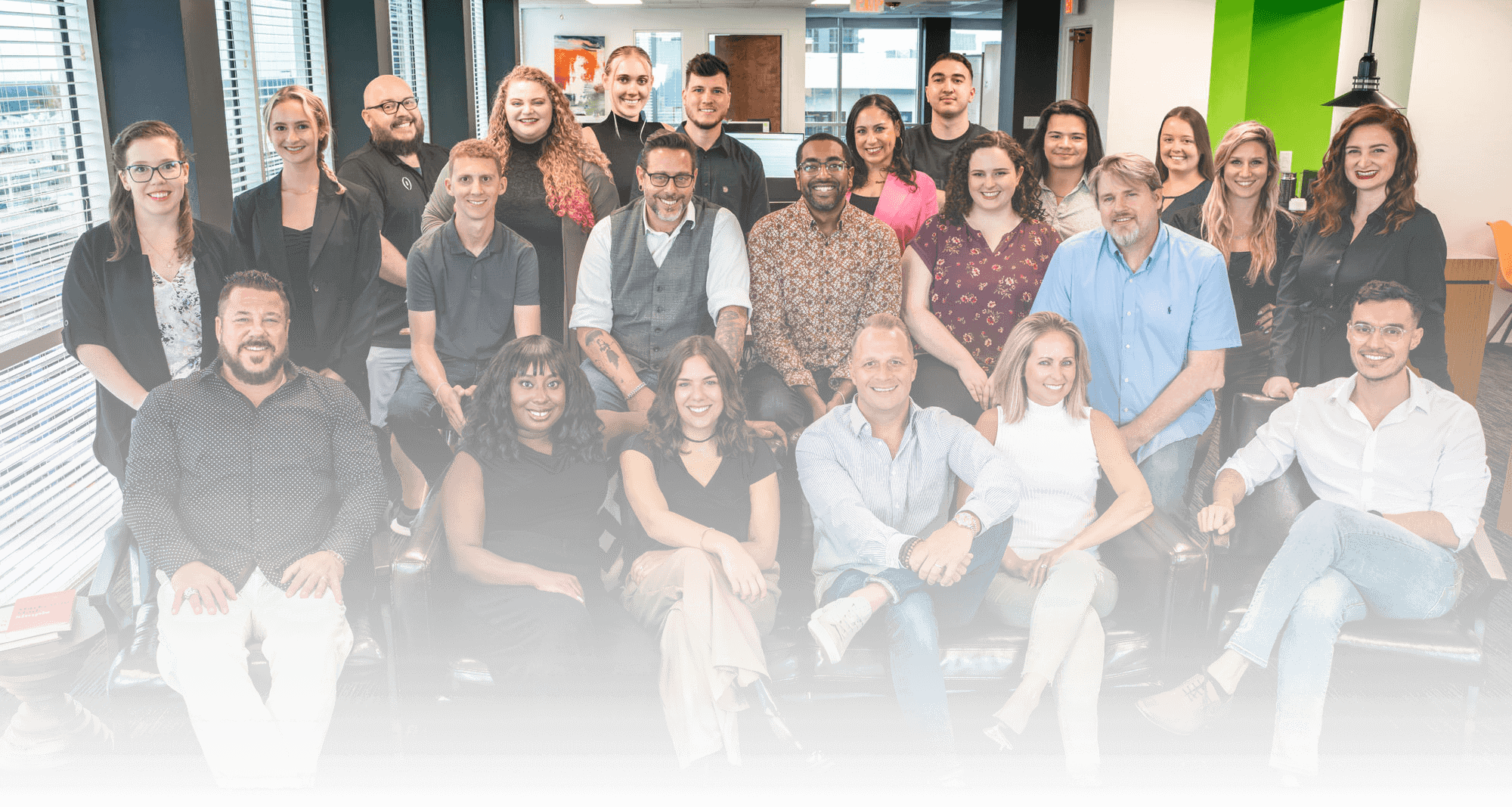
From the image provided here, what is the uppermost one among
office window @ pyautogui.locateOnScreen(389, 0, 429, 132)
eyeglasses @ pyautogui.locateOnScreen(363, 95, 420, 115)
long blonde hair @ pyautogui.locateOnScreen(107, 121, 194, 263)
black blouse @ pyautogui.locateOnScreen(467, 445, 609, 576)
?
office window @ pyautogui.locateOnScreen(389, 0, 429, 132)

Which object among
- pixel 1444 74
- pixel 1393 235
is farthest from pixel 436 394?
pixel 1444 74

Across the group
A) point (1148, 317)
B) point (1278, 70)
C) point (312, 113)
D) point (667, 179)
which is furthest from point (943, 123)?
point (1278, 70)

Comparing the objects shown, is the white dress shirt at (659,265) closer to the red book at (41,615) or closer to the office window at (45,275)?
the red book at (41,615)

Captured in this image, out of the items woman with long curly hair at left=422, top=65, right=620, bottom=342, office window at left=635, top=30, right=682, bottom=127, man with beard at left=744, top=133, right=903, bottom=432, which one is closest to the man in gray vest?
man with beard at left=744, top=133, right=903, bottom=432

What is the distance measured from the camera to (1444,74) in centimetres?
588

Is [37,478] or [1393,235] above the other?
[1393,235]

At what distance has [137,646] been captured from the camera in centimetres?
217

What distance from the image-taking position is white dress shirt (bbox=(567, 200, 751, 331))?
2826 millimetres

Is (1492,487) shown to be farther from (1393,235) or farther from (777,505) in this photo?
(777,505)

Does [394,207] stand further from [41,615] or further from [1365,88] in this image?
[1365,88]

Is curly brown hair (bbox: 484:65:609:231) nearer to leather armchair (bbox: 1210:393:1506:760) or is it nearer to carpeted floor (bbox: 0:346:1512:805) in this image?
carpeted floor (bbox: 0:346:1512:805)

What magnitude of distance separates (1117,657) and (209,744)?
6.49 feet

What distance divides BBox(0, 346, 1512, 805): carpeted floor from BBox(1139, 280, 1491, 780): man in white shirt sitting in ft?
0.15

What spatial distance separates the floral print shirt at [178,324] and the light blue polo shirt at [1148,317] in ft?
6.68
